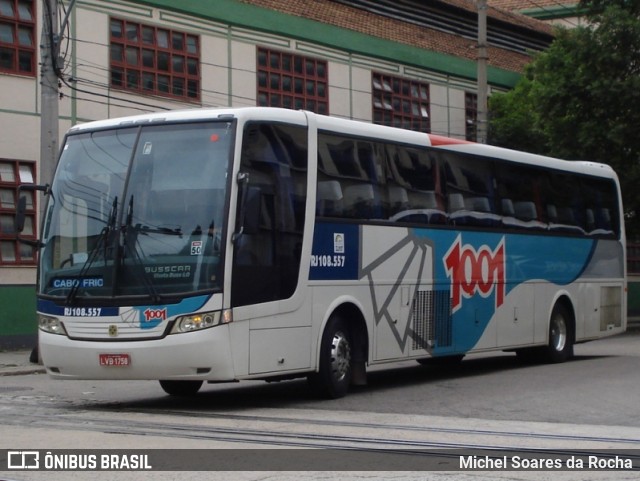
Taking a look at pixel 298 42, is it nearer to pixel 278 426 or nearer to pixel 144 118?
pixel 144 118

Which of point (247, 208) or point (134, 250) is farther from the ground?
point (247, 208)

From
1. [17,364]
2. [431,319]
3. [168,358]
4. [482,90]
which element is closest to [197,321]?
[168,358]

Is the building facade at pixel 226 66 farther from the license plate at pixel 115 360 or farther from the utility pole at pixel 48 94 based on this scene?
the license plate at pixel 115 360

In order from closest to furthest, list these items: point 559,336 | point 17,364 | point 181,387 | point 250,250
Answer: point 250,250 < point 181,387 < point 559,336 < point 17,364

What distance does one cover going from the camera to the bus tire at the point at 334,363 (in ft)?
45.6

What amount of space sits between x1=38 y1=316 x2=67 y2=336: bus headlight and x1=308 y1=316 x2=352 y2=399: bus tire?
294cm

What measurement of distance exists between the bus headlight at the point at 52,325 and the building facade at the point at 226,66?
9390 mm

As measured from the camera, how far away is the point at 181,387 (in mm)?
15148

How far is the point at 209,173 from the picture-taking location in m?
12.8

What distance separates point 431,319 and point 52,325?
5.43 m

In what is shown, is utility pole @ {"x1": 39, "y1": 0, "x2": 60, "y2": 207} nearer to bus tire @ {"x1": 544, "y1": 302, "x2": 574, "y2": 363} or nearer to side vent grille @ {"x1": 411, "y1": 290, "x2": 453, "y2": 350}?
side vent grille @ {"x1": 411, "y1": 290, "x2": 453, "y2": 350}

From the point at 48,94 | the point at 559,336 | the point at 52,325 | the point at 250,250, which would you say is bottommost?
the point at 559,336

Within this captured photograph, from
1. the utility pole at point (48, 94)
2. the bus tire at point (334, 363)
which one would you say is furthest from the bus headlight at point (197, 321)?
the utility pole at point (48, 94)

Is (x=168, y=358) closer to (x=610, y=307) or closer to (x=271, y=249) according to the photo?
(x=271, y=249)
